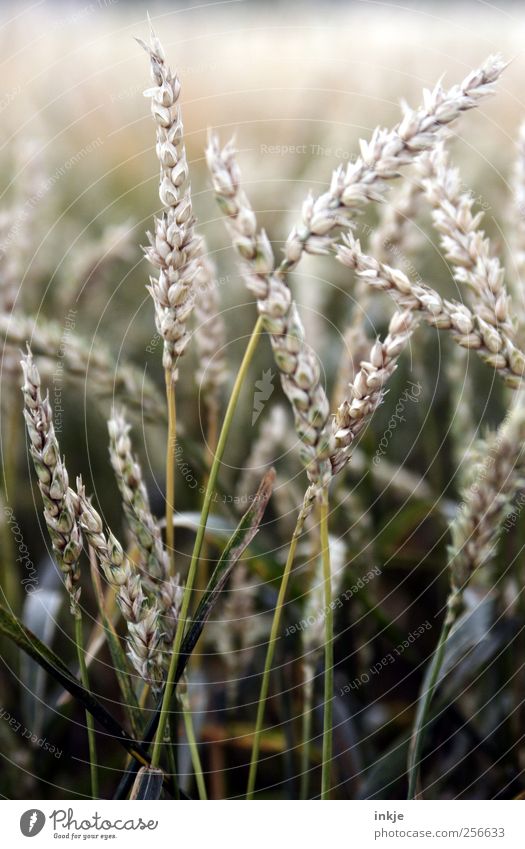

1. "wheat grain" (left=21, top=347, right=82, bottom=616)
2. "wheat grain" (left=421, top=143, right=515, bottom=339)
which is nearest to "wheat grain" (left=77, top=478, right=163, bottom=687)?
"wheat grain" (left=21, top=347, right=82, bottom=616)

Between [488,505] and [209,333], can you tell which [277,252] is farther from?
[488,505]

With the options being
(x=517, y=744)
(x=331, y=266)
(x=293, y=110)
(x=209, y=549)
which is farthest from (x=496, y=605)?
(x=293, y=110)

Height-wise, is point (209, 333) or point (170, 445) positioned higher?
point (209, 333)

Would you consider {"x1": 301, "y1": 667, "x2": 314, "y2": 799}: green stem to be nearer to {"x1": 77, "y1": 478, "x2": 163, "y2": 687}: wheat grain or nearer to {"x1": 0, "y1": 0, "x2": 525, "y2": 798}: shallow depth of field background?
{"x1": 0, "y1": 0, "x2": 525, "y2": 798}: shallow depth of field background

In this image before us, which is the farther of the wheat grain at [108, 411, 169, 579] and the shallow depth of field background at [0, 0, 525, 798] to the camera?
the shallow depth of field background at [0, 0, 525, 798]

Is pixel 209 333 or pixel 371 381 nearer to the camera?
pixel 371 381

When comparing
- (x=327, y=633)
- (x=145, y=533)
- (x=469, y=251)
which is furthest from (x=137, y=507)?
(x=469, y=251)

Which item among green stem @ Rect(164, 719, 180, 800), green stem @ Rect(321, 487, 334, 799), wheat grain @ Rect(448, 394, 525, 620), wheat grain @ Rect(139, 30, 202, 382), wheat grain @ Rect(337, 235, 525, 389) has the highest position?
wheat grain @ Rect(139, 30, 202, 382)

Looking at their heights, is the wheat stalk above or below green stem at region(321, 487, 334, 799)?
above

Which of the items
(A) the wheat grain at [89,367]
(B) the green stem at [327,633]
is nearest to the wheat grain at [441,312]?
(B) the green stem at [327,633]

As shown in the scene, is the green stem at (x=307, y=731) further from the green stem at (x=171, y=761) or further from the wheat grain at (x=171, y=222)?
the wheat grain at (x=171, y=222)
